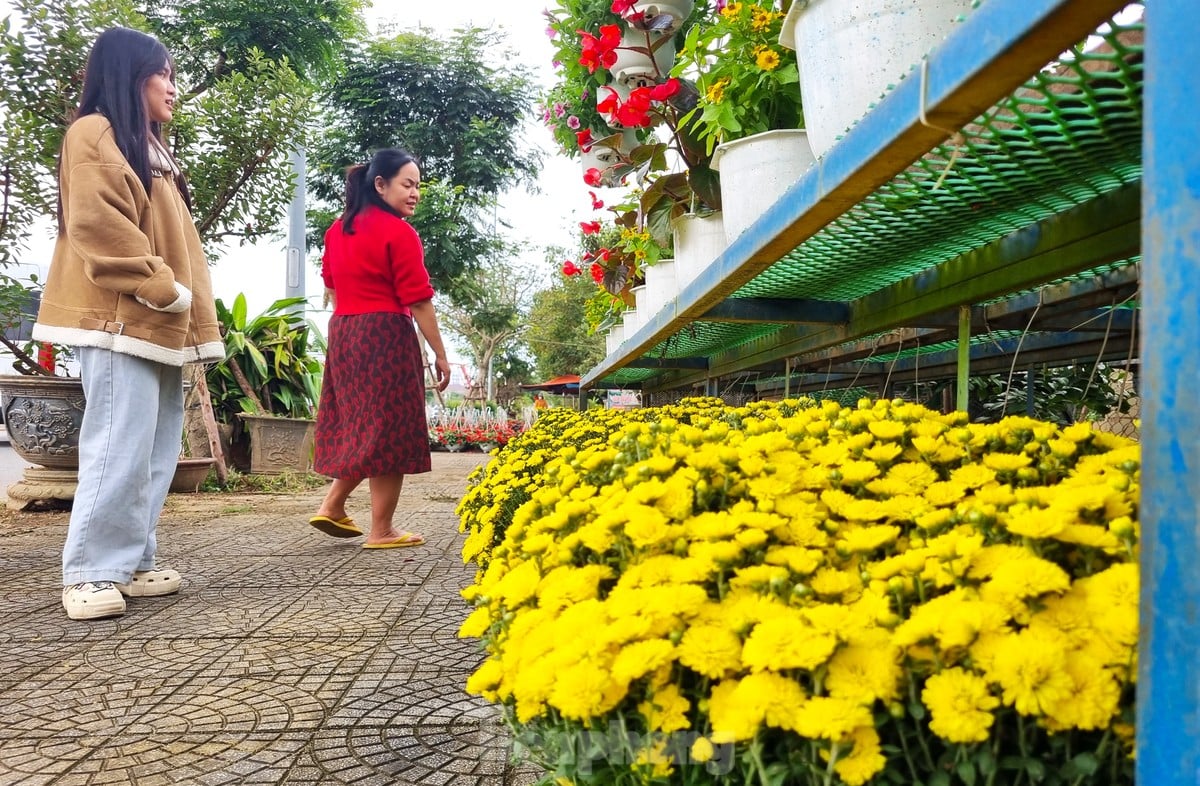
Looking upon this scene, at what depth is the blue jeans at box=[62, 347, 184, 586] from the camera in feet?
7.84

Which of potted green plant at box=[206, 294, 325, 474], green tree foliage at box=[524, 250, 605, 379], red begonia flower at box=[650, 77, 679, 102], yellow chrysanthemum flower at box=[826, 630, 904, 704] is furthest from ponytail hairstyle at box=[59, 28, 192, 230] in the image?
green tree foliage at box=[524, 250, 605, 379]

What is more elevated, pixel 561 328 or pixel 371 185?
pixel 561 328

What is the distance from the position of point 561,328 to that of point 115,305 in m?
26.9

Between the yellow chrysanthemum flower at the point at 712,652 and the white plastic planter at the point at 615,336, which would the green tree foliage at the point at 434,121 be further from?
the yellow chrysanthemum flower at the point at 712,652

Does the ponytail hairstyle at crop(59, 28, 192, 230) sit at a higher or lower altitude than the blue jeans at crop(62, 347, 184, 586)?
higher

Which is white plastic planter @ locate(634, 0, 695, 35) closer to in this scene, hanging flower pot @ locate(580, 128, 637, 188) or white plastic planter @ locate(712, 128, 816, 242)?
hanging flower pot @ locate(580, 128, 637, 188)

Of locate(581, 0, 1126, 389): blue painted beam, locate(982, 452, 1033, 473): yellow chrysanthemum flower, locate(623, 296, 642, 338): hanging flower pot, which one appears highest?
locate(623, 296, 642, 338): hanging flower pot

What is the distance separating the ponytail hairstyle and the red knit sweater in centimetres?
97

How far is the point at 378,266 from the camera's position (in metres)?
3.44

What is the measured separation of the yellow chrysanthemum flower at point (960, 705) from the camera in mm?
595

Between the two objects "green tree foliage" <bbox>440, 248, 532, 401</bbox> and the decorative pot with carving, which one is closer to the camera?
the decorative pot with carving

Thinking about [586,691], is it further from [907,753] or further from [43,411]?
[43,411]

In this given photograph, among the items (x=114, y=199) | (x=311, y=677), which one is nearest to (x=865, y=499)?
(x=311, y=677)

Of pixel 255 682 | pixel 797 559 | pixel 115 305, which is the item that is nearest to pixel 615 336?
pixel 115 305
